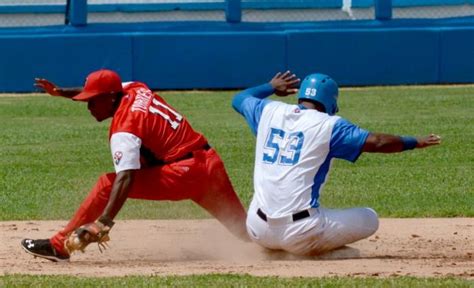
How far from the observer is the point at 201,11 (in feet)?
67.3

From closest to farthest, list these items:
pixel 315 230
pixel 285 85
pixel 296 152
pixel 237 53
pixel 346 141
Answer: pixel 346 141 → pixel 296 152 → pixel 315 230 → pixel 285 85 → pixel 237 53

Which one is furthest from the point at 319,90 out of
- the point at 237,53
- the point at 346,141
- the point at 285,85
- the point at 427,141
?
the point at 237,53

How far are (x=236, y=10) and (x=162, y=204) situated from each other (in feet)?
29.6

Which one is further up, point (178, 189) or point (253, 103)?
point (253, 103)

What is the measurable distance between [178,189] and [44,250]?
95 centimetres

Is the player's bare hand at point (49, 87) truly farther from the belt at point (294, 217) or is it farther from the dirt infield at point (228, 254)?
the belt at point (294, 217)

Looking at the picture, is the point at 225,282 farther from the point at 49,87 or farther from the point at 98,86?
the point at 49,87

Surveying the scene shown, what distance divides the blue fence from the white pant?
38.6 ft

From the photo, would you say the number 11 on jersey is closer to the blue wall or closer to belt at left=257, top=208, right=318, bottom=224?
belt at left=257, top=208, right=318, bottom=224

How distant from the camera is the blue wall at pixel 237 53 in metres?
19.2

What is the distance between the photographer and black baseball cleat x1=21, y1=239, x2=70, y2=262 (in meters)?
7.76

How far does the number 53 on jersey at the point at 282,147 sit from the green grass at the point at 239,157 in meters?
2.65

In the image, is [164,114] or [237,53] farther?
[237,53]

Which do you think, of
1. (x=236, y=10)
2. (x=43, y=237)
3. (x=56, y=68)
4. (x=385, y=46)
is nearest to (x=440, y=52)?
(x=385, y=46)
